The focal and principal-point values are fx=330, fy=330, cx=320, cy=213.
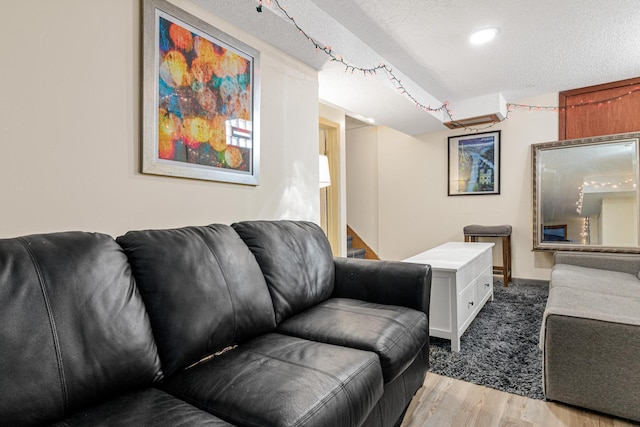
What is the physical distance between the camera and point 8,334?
0.79m

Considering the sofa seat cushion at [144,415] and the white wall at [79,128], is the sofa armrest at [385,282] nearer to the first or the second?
the white wall at [79,128]

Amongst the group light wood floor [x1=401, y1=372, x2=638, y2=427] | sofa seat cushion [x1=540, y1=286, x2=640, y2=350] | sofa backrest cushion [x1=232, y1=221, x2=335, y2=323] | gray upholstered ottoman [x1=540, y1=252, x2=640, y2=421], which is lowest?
light wood floor [x1=401, y1=372, x2=638, y2=427]

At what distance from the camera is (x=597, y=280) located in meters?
2.50

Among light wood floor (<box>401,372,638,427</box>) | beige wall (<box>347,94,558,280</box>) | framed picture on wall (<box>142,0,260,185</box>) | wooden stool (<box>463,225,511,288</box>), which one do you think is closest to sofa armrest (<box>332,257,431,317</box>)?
light wood floor (<box>401,372,638,427</box>)

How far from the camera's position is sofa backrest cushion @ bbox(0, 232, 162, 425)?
0.79m

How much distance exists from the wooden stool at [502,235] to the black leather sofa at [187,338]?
113 inches

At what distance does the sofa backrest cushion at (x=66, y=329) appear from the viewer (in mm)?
792

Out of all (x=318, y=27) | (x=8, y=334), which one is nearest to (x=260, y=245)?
(x=8, y=334)

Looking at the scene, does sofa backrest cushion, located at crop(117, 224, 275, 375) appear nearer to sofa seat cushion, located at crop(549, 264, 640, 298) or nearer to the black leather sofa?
the black leather sofa

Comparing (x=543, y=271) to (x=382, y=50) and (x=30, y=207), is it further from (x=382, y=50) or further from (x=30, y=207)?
(x=30, y=207)

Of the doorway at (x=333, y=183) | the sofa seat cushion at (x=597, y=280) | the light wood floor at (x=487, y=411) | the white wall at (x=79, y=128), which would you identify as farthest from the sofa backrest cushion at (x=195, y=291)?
the doorway at (x=333, y=183)

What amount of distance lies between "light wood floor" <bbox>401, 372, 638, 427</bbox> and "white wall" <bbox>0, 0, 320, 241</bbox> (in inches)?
58.0

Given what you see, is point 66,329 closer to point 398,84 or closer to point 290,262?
point 290,262

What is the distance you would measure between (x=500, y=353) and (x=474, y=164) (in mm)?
2948
